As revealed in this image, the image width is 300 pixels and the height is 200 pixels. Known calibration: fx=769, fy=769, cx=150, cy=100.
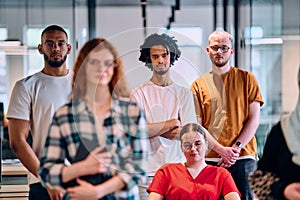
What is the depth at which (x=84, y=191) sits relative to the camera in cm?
227

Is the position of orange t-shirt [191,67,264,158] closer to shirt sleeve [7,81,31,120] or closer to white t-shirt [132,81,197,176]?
white t-shirt [132,81,197,176]

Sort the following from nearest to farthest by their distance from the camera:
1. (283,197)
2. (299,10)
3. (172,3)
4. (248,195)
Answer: (283,197), (248,195), (299,10), (172,3)

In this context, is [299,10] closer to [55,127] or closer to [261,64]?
[261,64]

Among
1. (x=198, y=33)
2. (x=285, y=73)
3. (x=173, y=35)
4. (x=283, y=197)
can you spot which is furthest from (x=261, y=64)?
(x=283, y=197)

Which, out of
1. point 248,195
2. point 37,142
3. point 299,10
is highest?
point 299,10

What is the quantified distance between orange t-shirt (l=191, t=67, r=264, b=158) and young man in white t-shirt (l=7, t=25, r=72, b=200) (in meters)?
0.42

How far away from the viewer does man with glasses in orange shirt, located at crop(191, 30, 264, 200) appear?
2.48 metres

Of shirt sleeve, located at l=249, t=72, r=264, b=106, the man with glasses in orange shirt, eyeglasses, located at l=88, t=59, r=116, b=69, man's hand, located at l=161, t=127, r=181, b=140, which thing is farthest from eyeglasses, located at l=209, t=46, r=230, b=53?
eyeglasses, located at l=88, t=59, r=116, b=69

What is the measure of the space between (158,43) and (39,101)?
1.32 feet

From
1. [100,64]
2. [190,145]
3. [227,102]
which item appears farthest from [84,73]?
[227,102]

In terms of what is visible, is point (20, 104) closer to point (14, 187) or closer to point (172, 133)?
point (14, 187)

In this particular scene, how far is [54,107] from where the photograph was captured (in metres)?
2.30

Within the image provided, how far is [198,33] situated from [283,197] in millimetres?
699

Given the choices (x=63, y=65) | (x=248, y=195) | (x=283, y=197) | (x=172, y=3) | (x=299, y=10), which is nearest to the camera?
(x=283, y=197)
